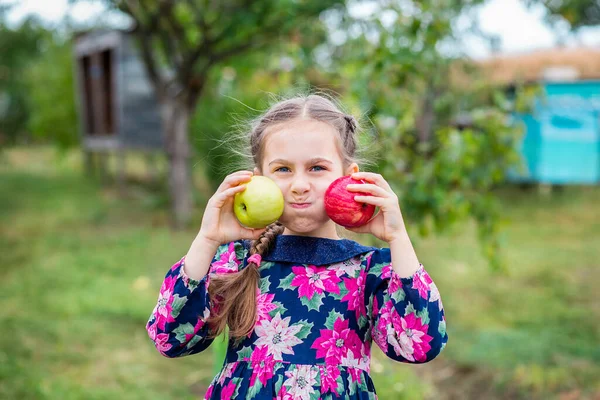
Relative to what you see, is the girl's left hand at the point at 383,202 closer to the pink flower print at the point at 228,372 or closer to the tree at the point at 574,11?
the pink flower print at the point at 228,372

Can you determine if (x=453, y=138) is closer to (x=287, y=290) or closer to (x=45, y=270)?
(x=287, y=290)

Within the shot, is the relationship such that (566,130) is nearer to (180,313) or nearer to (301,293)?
(301,293)

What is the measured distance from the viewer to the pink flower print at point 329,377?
1593 mm

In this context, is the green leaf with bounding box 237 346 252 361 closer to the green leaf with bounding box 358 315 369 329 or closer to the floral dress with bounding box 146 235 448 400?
the floral dress with bounding box 146 235 448 400

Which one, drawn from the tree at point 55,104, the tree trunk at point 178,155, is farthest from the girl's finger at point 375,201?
the tree at point 55,104

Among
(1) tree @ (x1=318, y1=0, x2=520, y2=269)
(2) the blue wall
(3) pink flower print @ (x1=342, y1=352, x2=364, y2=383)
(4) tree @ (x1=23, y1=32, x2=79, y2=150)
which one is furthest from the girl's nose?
(4) tree @ (x1=23, y1=32, x2=79, y2=150)

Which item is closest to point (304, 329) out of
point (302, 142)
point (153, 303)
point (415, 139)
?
point (302, 142)

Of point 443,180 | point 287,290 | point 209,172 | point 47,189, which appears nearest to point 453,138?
point 443,180

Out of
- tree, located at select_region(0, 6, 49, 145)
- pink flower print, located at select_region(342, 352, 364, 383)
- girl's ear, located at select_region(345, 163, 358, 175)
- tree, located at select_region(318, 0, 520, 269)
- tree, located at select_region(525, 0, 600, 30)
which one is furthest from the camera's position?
tree, located at select_region(0, 6, 49, 145)

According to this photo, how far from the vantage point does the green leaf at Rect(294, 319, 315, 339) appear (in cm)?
164

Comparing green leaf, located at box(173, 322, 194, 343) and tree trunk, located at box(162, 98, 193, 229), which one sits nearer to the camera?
green leaf, located at box(173, 322, 194, 343)

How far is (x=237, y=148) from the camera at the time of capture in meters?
2.04

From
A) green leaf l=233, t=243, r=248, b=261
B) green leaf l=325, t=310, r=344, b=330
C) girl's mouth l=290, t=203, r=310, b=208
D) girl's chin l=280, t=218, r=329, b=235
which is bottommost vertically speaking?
green leaf l=325, t=310, r=344, b=330

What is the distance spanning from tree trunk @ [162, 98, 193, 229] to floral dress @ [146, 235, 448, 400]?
6794 millimetres
